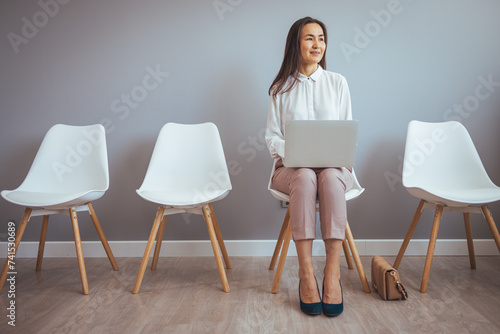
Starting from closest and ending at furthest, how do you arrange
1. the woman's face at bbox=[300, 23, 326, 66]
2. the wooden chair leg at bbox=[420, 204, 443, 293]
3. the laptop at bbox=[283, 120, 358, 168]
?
the laptop at bbox=[283, 120, 358, 168], the wooden chair leg at bbox=[420, 204, 443, 293], the woman's face at bbox=[300, 23, 326, 66]

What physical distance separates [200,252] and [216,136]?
708mm

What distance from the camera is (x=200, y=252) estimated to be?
229 centimetres

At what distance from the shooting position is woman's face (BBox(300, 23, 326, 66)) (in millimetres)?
1843

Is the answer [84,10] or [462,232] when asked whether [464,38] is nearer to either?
[462,232]

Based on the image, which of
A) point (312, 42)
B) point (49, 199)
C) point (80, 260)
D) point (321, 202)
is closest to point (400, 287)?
point (321, 202)

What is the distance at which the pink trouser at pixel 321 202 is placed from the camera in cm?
147

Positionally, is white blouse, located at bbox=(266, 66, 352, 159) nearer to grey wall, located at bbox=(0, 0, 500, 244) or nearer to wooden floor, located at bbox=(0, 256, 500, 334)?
grey wall, located at bbox=(0, 0, 500, 244)

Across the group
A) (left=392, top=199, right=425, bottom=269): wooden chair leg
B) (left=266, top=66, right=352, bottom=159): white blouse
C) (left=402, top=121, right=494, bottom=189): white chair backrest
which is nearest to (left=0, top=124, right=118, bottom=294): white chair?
(left=266, top=66, right=352, bottom=159): white blouse

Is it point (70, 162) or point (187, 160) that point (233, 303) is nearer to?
point (187, 160)

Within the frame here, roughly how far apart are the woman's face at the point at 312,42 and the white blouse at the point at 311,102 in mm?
80

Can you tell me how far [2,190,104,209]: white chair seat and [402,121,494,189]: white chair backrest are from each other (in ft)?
5.06

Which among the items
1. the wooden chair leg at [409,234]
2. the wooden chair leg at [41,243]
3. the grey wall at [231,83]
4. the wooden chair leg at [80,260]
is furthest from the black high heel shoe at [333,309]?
the wooden chair leg at [41,243]

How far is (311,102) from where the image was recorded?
6.13 feet

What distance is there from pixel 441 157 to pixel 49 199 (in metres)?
1.95
